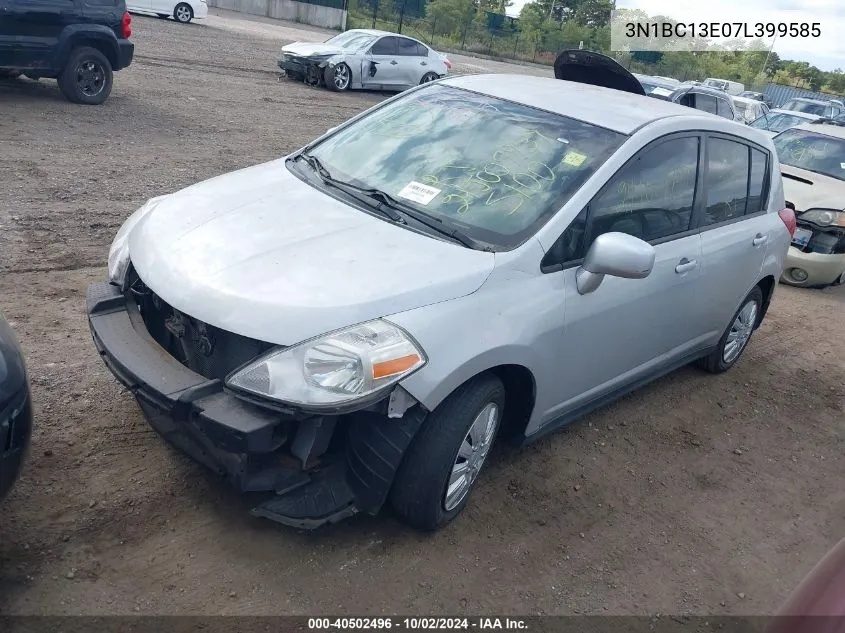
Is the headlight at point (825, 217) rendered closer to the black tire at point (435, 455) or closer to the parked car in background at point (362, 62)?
the black tire at point (435, 455)

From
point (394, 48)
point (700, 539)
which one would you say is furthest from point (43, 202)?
point (394, 48)

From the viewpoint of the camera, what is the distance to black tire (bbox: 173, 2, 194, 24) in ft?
79.2

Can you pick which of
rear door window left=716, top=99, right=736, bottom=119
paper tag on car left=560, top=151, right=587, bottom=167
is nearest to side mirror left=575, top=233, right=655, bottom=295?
paper tag on car left=560, top=151, right=587, bottom=167

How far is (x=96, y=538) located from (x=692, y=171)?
3513 mm

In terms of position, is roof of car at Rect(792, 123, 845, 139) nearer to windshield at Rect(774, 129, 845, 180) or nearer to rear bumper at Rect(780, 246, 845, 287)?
windshield at Rect(774, 129, 845, 180)

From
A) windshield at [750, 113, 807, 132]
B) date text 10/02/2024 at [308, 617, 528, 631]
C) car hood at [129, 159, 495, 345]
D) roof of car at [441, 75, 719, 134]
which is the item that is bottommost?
date text 10/02/2024 at [308, 617, 528, 631]

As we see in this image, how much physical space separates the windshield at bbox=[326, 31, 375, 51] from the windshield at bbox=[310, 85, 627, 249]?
46.6 ft

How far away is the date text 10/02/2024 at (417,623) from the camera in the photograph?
282 centimetres

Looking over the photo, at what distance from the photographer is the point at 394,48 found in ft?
59.9

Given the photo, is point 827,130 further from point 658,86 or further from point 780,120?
point 658,86

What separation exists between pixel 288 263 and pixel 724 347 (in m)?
3.52

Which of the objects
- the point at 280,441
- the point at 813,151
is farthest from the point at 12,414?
the point at 813,151

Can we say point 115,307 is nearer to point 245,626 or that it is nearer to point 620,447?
point 245,626

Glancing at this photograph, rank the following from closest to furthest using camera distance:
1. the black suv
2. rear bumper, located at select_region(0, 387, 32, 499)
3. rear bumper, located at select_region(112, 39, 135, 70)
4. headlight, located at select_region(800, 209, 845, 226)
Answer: rear bumper, located at select_region(0, 387, 32, 499) → headlight, located at select_region(800, 209, 845, 226) → the black suv → rear bumper, located at select_region(112, 39, 135, 70)
